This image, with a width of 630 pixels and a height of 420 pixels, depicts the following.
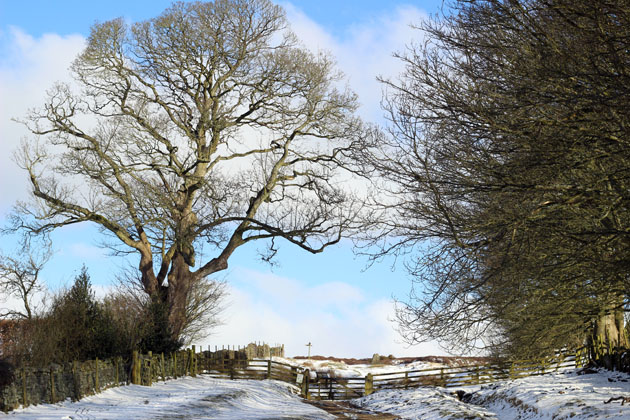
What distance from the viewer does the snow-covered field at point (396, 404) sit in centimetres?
1270

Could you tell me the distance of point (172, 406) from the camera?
14734 mm

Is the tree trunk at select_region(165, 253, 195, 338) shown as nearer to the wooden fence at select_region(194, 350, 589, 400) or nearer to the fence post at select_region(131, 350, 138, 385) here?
the fence post at select_region(131, 350, 138, 385)

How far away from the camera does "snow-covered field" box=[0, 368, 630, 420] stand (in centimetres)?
1270

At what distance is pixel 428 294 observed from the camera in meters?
13.4

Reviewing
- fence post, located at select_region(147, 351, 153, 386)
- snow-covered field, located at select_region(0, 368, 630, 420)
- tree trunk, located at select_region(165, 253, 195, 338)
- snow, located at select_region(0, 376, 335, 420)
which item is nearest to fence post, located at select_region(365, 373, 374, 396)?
snow-covered field, located at select_region(0, 368, 630, 420)

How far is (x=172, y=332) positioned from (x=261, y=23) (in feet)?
38.8

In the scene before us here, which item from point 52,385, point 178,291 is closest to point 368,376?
point 178,291

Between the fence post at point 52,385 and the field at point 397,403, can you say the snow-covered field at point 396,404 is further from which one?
the fence post at point 52,385

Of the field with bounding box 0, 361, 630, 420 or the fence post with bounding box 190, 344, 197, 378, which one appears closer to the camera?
the field with bounding box 0, 361, 630, 420

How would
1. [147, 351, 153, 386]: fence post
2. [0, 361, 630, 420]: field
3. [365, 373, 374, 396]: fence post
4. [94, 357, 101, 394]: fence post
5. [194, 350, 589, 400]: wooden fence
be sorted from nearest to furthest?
[0, 361, 630, 420]: field, [94, 357, 101, 394]: fence post, [147, 351, 153, 386]: fence post, [194, 350, 589, 400]: wooden fence, [365, 373, 374, 396]: fence post

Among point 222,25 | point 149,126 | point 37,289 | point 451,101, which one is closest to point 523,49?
point 451,101

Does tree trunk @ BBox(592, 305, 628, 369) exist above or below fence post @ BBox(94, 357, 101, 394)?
above

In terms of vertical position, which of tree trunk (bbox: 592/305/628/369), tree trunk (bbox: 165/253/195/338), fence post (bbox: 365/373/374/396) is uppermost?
tree trunk (bbox: 165/253/195/338)

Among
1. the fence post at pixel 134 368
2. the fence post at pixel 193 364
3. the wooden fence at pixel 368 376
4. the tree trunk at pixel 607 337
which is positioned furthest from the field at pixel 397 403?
the wooden fence at pixel 368 376
